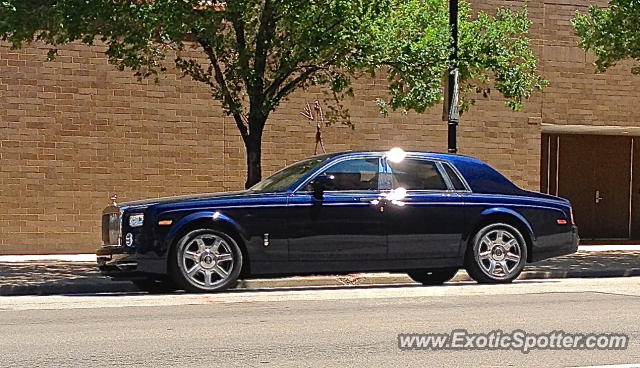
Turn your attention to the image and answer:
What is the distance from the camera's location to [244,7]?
14070 mm

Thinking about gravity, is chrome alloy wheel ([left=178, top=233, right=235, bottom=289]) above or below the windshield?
below

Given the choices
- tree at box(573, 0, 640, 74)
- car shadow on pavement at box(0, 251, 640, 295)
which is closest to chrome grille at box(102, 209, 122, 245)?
car shadow on pavement at box(0, 251, 640, 295)

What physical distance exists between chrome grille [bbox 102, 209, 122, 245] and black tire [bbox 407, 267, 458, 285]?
12.6ft

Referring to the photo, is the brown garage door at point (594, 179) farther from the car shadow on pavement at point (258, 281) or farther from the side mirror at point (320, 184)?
the side mirror at point (320, 184)

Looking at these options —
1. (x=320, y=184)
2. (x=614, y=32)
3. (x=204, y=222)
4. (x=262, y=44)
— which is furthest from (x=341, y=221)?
(x=614, y=32)

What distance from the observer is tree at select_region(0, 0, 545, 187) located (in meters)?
13.7

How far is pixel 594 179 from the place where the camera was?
2272 centimetres

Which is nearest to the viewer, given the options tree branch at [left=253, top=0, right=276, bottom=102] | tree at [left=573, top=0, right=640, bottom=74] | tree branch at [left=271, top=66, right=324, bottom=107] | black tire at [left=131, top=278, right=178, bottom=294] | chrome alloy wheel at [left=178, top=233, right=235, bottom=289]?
chrome alloy wheel at [left=178, top=233, right=235, bottom=289]

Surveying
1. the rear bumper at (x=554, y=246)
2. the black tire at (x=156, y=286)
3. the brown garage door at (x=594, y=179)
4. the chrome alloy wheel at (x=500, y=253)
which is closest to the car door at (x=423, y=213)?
the chrome alloy wheel at (x=500, y=253)

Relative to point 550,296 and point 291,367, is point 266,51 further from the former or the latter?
point 291,367

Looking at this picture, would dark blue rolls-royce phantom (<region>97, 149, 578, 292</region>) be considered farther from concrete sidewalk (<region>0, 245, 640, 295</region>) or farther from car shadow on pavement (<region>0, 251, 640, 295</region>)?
concrete sidewalk (<region>0, 245, 640, 295</region>)

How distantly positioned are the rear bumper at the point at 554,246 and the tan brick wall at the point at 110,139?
6.60 meters

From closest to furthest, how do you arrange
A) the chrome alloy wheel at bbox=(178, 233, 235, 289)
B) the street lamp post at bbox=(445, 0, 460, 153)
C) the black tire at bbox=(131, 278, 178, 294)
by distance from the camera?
the chrome alloy wheel at bbox=(178, 233, 235, 289), the black tire at bbox=(131, 278, 178, 294), the street lamp post at bbox=(445, 0, 460, 153)

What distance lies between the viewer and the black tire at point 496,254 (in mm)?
13141
